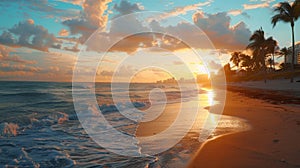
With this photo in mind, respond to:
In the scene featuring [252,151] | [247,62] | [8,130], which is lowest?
[8,130]

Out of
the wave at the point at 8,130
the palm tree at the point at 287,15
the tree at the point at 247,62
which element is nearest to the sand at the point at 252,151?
the wave at the point at 8,130

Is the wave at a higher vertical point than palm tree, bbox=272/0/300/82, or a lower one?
lower

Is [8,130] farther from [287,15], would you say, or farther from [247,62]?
[247,62]

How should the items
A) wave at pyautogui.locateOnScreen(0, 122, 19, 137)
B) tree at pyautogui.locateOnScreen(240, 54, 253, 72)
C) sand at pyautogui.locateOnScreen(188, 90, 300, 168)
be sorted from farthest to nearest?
tree at pyautogui.locateOnScreen(240, 54, 253, 72) < wave at pyautogui.locateOnScreen(0, 122, 19, 137) < sand at pyautogui.locateOnScreen(188, 90, 300, 168)

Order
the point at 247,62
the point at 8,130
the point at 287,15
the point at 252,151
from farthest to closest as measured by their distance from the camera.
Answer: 1. the point at 247,62
2. the point at 287,15
3. the point at 8,130
4. the point at 252,151

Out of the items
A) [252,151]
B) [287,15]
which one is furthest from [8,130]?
[287,15]

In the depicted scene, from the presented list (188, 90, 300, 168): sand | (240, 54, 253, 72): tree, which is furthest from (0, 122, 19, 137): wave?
(240, 54, 253, 72): tree

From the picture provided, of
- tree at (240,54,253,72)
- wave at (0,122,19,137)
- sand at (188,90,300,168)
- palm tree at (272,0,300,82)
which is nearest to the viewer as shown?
sand at (188,90,300,168)

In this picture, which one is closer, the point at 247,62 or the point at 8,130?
the point at 8,130

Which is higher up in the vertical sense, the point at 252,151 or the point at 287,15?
the point at 287,15

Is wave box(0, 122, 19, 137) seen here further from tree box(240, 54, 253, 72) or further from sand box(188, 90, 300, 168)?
tree box(240, 54, 253, 72)

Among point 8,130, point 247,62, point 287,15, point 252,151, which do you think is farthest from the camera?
point 247,62

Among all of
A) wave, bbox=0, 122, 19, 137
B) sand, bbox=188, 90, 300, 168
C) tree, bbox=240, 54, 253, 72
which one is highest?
tree, bbox=240, 54, 253, 72

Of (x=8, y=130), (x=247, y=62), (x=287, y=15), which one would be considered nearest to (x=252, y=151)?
(x=8, y=130)
